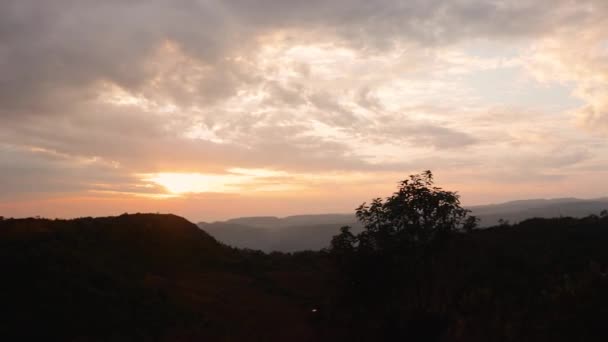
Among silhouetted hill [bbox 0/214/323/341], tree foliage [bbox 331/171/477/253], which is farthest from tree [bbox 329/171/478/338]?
silhouetted hill [bbox 0/214/323/341]

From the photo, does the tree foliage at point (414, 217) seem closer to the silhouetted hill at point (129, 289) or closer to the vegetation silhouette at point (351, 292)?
the vegetation silhouette at point (351, 292)

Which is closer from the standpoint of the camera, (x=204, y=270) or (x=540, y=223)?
(x=204, y=270)

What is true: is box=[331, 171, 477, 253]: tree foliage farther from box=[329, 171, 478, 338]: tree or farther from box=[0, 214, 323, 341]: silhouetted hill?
box=[0, 214, 323, 341]: silhouetted hill

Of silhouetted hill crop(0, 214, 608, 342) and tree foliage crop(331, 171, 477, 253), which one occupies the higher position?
tree foliage crop(331, 171, 477, 253)

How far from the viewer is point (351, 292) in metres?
19.6

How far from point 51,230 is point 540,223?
1942 inches

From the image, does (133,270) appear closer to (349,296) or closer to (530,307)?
(349,296)

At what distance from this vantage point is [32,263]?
2420cm

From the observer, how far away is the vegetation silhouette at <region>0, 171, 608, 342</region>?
15859 mm

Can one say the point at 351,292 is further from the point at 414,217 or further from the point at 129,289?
the point at 129,289

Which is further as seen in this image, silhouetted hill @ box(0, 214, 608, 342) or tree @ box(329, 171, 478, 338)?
tree @ box(329, 171, 478, 338)

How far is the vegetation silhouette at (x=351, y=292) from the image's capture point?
1586cm

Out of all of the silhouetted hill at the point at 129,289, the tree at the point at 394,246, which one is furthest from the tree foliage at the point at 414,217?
the silhouetted hill at the point at 129,289

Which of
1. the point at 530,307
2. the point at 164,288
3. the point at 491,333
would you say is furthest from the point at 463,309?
the point at 164,288
